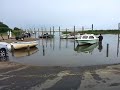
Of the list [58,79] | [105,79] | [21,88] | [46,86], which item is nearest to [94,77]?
[105,79]

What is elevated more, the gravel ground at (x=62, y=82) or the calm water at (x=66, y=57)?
the gravel ground at (x=62, y=82)

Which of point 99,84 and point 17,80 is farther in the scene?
point 17,80

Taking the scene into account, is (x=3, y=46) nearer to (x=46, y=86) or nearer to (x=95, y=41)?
(x=46, y=86)

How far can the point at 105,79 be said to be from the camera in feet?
43.7

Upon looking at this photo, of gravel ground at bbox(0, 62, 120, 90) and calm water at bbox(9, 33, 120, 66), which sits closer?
gravel ground at bbox(0, 62, 120, 90)

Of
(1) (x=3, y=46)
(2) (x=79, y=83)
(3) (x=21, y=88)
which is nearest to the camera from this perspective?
(3) (x=21, y=88)

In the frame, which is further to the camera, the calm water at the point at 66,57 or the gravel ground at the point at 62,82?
the calm water at the point at 66,57

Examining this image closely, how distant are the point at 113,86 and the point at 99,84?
28.0 inches

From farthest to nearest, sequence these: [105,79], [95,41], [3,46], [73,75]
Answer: [95,41]
[3,46]
[73,75]
[105,79]

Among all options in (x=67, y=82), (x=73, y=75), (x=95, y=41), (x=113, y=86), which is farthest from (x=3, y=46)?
(x=95, y=41)

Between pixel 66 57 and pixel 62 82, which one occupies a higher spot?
pixel 62 82

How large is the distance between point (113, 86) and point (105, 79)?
5.88 feet

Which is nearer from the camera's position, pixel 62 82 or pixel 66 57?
pixel 62 82

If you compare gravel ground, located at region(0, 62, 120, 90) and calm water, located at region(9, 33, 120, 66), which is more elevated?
gravel ground, located at region(0, 62, 120, 90)
